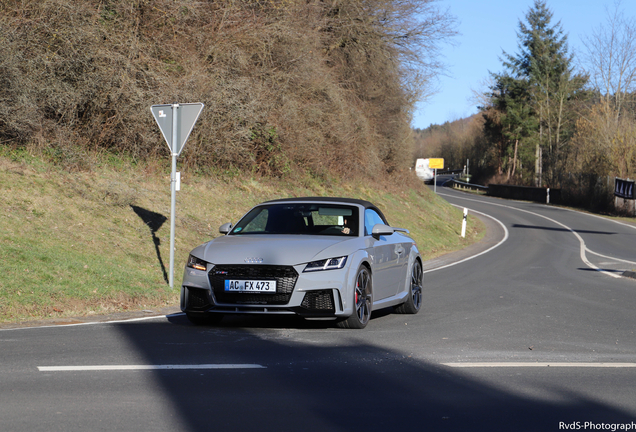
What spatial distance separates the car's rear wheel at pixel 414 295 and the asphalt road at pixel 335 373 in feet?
0.76

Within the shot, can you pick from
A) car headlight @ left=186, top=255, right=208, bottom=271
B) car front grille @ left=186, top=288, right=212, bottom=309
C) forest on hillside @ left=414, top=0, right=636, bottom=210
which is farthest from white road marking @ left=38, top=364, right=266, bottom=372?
forest on hillside @ left=414, top=0, right=636, bottom=210

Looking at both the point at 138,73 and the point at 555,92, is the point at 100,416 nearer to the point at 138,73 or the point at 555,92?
the point at 138,73

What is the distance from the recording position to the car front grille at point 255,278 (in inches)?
304

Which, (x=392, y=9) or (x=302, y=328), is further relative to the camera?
(x=392, y=9)

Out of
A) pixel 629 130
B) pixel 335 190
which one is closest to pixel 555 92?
pixel 629 130

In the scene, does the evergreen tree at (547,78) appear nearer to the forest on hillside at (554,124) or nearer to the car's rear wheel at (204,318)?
the forest on hillside at (554,124)

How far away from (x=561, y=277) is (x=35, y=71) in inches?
498

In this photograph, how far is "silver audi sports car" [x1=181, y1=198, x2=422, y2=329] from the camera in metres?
7.74

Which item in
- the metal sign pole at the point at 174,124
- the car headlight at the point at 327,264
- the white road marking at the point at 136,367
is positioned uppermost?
the metal sign pole at the point at 174,124

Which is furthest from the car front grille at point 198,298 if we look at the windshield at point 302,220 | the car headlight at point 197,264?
the windshield at point 302,220

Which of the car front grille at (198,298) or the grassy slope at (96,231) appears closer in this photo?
the car front grille at (198,298)

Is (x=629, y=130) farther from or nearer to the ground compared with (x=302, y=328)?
farther from the ground

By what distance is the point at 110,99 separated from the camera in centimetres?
1619

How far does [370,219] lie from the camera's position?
31.3ft
